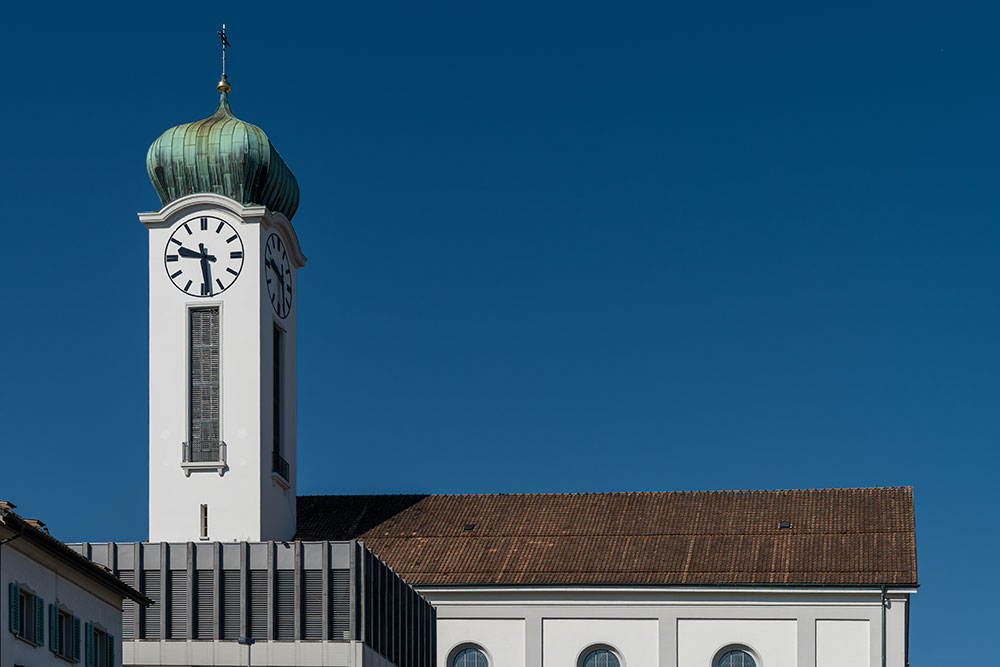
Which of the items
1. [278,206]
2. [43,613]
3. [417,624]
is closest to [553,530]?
[417,624]

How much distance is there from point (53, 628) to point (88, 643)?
260 cm

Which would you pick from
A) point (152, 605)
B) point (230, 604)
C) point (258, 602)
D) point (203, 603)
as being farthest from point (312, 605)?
point (152, 605)

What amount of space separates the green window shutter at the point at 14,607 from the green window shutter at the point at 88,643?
4.47m

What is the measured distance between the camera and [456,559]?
222 feet

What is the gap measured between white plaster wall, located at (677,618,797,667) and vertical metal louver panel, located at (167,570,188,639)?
679 inches

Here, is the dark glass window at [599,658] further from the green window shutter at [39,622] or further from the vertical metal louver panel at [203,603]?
the green window shutter at [39,622]

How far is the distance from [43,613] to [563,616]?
1122 inches

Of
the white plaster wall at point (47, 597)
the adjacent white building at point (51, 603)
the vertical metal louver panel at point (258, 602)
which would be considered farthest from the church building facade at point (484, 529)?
the adjacent white building at point (51, 603)

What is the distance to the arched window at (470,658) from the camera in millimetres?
67438

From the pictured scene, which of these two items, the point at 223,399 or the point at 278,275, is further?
the point at 278,275

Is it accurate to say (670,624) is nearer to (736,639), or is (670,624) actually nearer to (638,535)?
(736,639)

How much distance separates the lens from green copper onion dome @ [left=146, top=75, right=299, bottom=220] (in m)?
67.9

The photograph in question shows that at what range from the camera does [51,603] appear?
4125 cm

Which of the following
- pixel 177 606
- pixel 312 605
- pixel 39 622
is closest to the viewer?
pixel 39 622
